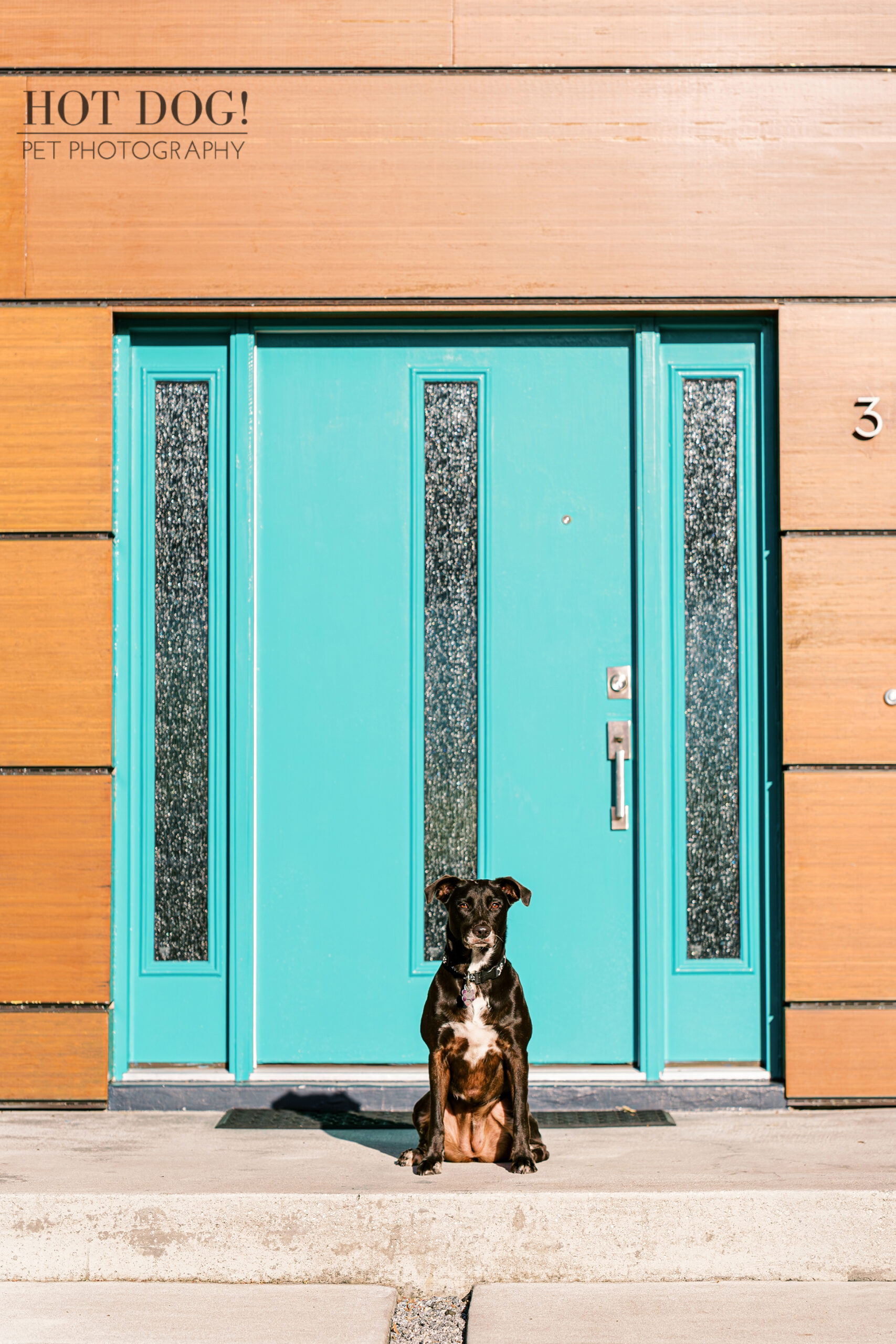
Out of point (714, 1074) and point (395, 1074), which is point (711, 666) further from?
point (395, 1074)

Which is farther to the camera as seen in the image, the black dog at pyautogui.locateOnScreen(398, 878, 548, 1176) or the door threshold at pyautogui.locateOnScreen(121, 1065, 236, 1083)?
the door threshold at pyautogui.locateOnScreen(121, 1065, 236, 1083)

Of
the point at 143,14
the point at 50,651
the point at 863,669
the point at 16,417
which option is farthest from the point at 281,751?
the point at 143,14

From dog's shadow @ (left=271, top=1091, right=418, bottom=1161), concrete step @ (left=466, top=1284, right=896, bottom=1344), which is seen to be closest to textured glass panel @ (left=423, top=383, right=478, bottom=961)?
dog's shadow @ (left=271, top=1091, right=418, bottom=1161)

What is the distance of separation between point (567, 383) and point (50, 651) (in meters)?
2.10

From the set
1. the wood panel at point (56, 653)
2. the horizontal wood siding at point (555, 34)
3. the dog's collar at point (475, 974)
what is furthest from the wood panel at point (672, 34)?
the dog's collar at point (475, 974)

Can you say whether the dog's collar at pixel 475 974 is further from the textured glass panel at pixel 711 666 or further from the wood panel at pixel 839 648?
the wood panel at pixel 839 648

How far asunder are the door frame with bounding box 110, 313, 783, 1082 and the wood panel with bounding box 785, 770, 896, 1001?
9cm

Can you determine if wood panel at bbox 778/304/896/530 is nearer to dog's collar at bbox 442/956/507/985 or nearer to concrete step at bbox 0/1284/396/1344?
dog's collar at bbox 442/956/507/985

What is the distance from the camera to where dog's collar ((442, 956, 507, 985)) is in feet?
12.1

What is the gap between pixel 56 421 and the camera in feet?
14.9

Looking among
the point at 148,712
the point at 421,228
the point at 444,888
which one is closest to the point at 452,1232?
the point at 444,888

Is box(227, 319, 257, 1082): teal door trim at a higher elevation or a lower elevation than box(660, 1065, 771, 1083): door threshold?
higher

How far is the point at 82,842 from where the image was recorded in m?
4.48

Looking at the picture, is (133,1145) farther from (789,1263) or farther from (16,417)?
(16,417)
